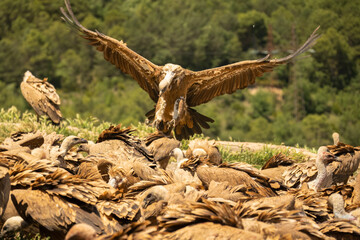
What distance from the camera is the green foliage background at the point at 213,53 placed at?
117ft

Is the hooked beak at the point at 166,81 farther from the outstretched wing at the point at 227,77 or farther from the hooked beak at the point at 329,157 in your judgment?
the hooked beak at the point at 329,157

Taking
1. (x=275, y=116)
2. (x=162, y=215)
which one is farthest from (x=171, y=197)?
(x=275, y=116)

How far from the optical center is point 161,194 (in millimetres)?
4203

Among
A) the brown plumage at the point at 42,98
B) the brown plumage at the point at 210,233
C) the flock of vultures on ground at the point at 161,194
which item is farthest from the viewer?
the brown plumage at the point at 42,98

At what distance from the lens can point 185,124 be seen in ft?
27.7

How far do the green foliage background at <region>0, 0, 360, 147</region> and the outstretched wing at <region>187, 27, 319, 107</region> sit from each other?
22948mm

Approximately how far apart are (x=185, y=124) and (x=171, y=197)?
4.31 meters

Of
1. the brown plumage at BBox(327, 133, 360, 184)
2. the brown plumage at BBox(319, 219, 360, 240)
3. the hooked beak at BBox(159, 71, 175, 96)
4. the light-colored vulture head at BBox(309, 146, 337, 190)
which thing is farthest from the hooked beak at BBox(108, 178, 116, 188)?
the hooked beak at BBox(159, 71, 175, 96)

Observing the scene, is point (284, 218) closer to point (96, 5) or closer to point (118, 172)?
point (118, 172)

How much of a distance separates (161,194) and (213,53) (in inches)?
1420

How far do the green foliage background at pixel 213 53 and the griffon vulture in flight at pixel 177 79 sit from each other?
23.0 m

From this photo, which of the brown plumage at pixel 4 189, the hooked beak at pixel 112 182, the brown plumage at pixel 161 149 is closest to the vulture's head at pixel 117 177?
the hooked beak at pixel 112 182

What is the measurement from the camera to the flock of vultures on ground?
11.5 feet

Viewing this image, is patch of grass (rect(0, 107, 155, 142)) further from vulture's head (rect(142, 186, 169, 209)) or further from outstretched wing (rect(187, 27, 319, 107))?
vulture's head (rect(142, 186, 169, 209))
